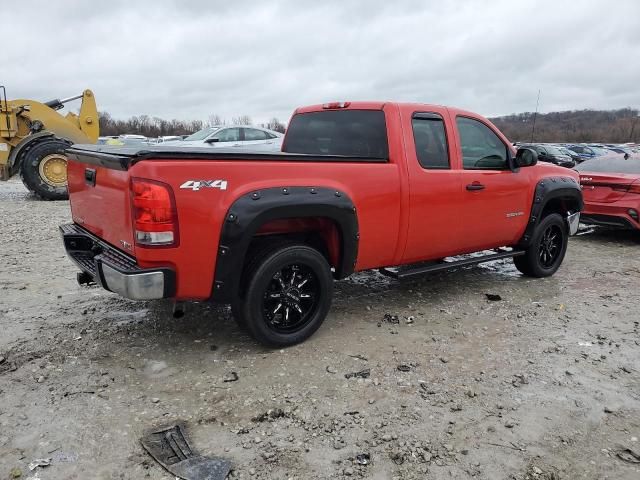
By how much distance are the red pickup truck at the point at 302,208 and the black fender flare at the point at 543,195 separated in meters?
0.03

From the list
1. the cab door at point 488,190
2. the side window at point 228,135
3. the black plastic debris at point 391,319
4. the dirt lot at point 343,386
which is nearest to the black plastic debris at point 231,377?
the dirt lot at point 343,386

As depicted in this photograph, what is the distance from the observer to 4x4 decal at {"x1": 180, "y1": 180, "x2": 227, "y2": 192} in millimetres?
3224

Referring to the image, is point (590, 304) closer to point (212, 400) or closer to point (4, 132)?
point (212, 400)

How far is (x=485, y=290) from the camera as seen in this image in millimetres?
5672

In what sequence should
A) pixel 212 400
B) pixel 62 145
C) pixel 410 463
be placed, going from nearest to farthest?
pixel 410 463 → pixel 212 400 → pixel 62 145

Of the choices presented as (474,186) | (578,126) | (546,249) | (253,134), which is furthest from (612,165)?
(578,126)

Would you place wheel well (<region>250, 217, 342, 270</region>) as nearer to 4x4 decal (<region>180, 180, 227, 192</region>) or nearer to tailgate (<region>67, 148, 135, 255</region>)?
4x4 decal (<region>180, 180, 227, 192</region>)

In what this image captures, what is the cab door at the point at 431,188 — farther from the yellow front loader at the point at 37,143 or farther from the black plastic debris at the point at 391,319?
the yellow front loader at the point at 37,143

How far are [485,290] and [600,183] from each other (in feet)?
13.8

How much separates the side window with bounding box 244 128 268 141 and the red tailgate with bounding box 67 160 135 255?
36.2 ft

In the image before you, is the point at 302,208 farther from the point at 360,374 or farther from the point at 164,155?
the point at 360,374

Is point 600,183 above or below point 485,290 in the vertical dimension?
above

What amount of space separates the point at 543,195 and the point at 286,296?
134 inches

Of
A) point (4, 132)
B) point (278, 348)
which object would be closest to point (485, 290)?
point (278, 348)
